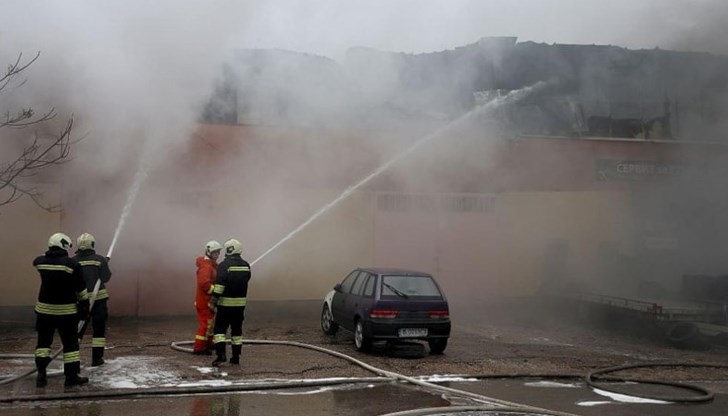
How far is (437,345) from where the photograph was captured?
398 inches

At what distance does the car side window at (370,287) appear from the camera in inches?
398

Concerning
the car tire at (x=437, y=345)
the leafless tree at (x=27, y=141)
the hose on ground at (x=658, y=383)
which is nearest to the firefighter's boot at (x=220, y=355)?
the car tire at (x=437, y=345)

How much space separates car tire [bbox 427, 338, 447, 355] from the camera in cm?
1004

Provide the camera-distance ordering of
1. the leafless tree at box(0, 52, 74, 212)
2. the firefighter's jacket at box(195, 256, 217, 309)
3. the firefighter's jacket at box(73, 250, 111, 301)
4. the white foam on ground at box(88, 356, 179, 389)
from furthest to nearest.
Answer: the leafless tree at box(0, 52, 74, 212) < the firefighter's jacket at box(195, 256, 217, 309) < the firefighter's jacket at box(73, 250, 111, 301) < the white foam on ground at box(88, 356, 179, 389)

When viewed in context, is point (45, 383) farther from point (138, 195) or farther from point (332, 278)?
point (332, 278)

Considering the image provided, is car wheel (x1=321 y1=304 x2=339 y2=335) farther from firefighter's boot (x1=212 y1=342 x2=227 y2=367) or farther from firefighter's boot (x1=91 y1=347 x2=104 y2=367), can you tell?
firefighter's boot (x1=91 y1=347 x2=104 y2=367)

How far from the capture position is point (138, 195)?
1338 centimetres

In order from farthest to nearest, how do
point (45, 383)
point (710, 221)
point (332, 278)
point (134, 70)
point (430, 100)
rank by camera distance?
point (710, 221) → point (332, 278) → point (430, 100) → point (134, 70) → point (45, 383)

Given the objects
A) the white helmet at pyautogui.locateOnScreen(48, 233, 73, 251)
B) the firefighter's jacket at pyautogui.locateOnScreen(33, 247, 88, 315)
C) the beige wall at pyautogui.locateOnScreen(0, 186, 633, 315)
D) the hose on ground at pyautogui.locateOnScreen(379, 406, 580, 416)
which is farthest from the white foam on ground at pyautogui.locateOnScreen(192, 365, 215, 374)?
the beige wall at pyautogui.locateOnScreen(0, 186, 633, 315)

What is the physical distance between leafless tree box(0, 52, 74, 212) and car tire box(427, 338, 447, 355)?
19.5ft

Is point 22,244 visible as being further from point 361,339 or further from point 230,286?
point 361,339

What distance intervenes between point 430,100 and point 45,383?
9.60 meters

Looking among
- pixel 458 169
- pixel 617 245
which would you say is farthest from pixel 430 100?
pixel 617 245

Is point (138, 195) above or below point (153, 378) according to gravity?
above
